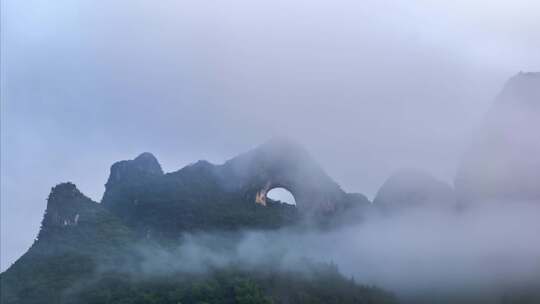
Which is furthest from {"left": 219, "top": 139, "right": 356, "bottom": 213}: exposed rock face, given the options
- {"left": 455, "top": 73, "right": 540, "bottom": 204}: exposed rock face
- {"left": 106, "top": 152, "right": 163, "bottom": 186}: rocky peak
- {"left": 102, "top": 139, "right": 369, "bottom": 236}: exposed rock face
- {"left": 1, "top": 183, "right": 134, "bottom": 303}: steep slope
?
{"left": 1, "top": 183, "right": 134, "bottom": 303}: steep slope

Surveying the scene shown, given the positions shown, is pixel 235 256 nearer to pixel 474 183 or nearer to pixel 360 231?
pixel 360 231

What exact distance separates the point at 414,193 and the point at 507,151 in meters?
8.20

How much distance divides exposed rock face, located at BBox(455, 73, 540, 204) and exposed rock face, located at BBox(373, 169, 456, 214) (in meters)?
1.48

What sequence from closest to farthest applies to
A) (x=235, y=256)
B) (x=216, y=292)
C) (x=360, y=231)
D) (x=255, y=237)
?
(x=216, y=292), (x=235, y=256), (x=255, y=237), (x=360, y=231)

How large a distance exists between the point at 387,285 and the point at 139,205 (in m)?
20.3

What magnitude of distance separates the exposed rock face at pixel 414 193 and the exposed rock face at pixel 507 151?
1.48 meters

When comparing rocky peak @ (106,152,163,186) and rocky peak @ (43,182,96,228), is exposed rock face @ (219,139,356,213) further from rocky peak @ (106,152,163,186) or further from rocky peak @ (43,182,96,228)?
rocky peak @ (43,182,96,228)

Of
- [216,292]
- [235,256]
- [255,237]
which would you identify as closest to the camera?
[216,292]

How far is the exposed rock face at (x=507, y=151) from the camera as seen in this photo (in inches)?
2766

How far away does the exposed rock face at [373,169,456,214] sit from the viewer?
243 ft

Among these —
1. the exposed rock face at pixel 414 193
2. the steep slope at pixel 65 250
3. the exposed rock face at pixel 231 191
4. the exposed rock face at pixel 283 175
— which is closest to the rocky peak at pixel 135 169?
the exposed rock face at pixel 231 191

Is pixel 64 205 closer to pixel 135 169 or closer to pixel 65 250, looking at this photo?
pixel 65 250

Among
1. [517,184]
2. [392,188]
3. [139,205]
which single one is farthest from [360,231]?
[139,205]

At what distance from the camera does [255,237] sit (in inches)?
2625
